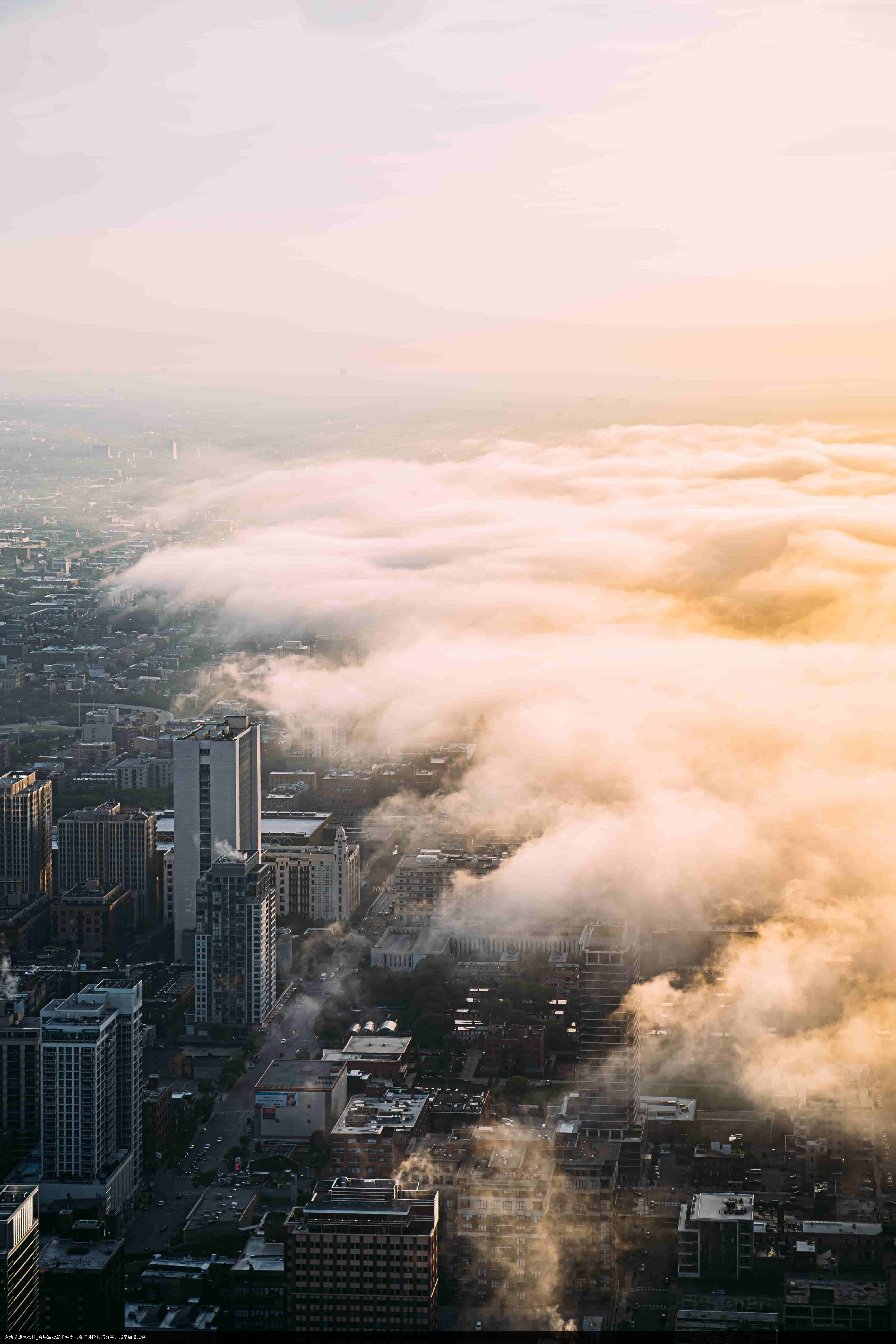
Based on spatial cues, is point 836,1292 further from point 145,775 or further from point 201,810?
point 145,775

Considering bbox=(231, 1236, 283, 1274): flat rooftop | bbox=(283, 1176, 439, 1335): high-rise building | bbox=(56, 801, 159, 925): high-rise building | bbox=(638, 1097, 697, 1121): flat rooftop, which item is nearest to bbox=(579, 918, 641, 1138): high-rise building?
bbox=(638, 1097, 697, 1121): flat rooftop

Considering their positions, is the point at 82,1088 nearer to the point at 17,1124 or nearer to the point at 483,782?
the point at 17,1124

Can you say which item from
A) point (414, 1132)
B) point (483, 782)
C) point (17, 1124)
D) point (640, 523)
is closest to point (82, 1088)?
point (17, 1124)

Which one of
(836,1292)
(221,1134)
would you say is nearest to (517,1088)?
(221,1134)

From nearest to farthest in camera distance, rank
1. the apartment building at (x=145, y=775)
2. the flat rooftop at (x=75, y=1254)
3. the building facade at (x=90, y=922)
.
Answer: the flat rooftop at (x=75, y=1254), the building facade at (x=90, y=922), the apartment building at (x=145, y=775)

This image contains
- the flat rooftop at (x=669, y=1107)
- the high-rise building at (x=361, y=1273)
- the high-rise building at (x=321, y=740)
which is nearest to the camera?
the high-rise building at (x=361, y=1273)

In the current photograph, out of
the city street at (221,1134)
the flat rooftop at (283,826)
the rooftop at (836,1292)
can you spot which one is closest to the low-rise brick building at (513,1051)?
the city street at (221,1134)

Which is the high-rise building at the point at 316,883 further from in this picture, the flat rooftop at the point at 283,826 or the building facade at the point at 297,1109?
the building facade at the point at 297,1109

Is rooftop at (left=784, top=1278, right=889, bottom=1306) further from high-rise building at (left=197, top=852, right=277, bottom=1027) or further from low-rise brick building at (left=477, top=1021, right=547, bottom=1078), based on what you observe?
high-rise building at (left=197, top=852, right=277, bottom=1027)

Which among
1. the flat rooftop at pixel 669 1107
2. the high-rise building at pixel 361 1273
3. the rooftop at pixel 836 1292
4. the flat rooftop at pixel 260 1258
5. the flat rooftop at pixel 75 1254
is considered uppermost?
the high-rise building at pixel 361 1273
